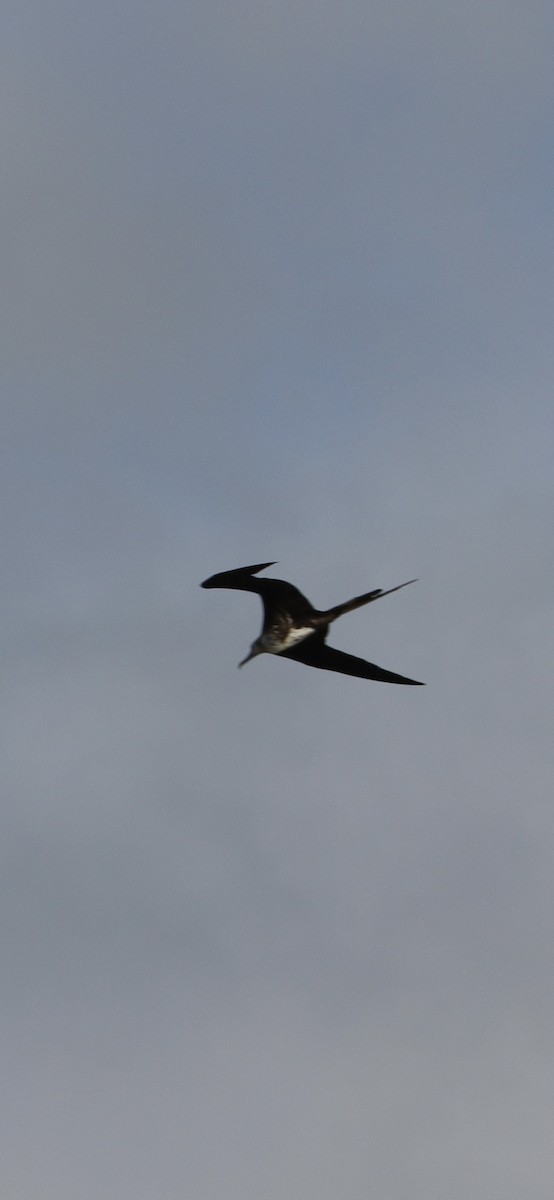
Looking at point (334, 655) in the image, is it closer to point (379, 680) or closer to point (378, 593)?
point (379, 680)

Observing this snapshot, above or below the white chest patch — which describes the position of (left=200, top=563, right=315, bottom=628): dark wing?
above

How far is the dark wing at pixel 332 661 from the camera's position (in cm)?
3347

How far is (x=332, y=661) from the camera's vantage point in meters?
34.1

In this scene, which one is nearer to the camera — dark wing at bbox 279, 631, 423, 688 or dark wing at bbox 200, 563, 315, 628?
dark wing at bbox 200, 563, 315, 628

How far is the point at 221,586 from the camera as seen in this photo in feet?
106

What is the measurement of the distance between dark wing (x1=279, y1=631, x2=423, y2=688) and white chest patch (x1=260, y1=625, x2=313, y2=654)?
0.63 meters

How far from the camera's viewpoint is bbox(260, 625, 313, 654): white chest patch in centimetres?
3228

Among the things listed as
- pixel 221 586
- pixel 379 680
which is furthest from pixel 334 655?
pixel 221 586

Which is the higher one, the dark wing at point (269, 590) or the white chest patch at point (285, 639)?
the dark wing at point (269, 590)

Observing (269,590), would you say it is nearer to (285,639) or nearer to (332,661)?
(285,639)

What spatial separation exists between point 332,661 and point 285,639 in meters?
1.99

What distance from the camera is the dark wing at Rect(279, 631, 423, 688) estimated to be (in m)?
33.5

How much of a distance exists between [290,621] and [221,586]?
5.22ft

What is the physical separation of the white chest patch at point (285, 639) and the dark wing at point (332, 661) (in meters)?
0.63
